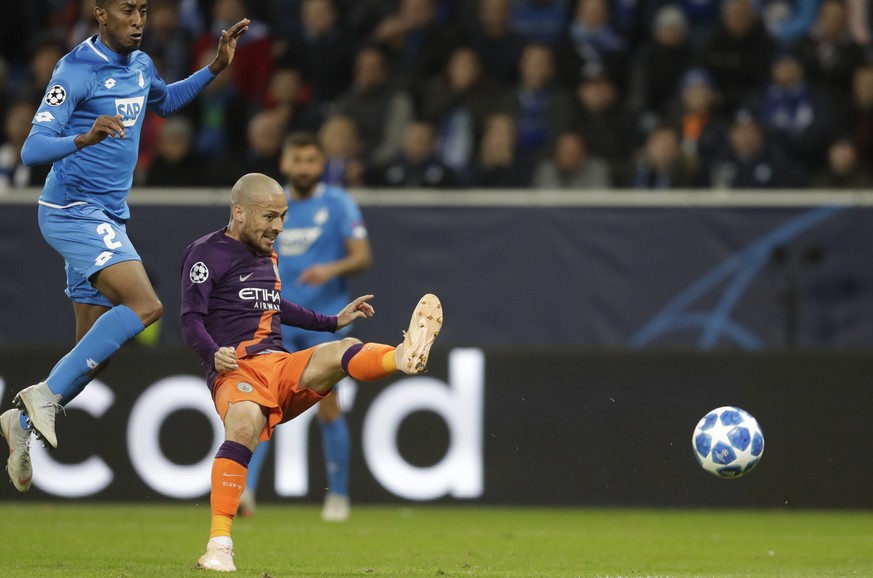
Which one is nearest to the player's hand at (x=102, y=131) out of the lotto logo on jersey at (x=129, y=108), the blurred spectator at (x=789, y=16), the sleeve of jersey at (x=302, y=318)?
the lotto logo on jersey at (x=129, y=108)

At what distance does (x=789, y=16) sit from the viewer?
14625mm

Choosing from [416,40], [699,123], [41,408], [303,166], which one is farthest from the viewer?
[416,40]

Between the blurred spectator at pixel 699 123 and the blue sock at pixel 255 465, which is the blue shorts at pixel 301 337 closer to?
the blue sock at pixel 255 465

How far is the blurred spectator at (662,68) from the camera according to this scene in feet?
45.1

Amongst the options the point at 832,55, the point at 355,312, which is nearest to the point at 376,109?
the point at 832,55

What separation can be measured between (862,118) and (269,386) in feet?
25.8

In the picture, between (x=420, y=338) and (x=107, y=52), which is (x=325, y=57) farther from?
(x=420, y=338)

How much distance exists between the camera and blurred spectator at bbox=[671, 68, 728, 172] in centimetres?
1286

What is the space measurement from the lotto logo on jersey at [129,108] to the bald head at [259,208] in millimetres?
851

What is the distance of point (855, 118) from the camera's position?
517 inches

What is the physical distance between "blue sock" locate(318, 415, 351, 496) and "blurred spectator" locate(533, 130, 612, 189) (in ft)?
12.1

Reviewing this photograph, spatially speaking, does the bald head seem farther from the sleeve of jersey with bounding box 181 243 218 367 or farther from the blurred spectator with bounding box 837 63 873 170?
the blurred spectator with bounding box 837 63 873 170

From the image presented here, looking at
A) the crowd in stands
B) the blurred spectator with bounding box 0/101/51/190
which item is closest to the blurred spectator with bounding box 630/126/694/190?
the crowd in stands

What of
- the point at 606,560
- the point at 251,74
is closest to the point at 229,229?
the point at 606,560
